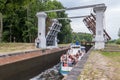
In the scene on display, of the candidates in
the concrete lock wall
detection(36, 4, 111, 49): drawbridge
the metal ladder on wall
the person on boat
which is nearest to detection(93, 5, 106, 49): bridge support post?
detection(36, 4, 111, 49): drawbridge

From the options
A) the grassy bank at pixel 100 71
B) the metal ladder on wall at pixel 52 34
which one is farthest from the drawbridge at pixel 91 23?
the grassy bank at pixel 100 71

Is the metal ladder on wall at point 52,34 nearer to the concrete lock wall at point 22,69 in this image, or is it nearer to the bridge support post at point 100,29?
the concrete lock wall at point 22,69

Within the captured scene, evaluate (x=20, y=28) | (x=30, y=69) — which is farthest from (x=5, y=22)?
(x=30, y=69)

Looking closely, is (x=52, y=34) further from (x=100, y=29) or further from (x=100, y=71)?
(x=100, y=71)

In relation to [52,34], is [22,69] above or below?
below

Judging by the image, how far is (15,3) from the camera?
21.8m

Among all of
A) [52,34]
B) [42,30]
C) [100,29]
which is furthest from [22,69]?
[52,34]

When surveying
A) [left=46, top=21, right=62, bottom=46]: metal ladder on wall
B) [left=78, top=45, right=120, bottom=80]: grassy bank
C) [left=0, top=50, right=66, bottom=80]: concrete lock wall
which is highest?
[left=46, top=21, right=62, bottom=46]: metal ladder on wall

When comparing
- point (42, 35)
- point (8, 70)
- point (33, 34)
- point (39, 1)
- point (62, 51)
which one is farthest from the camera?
point (39, 1)

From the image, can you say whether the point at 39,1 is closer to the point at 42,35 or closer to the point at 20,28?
the point at 20,28

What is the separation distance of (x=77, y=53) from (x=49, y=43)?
1001cm

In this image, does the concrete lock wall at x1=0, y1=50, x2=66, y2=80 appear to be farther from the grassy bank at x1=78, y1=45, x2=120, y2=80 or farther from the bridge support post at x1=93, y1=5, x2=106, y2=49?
the bridge support post at x1=93, y1=5, x2=106, y2=49

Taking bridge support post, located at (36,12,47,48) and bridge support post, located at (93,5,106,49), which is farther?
bridge support post, located at (36,12,47,48)

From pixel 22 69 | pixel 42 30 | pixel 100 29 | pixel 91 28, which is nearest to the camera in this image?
pixel 22 69
